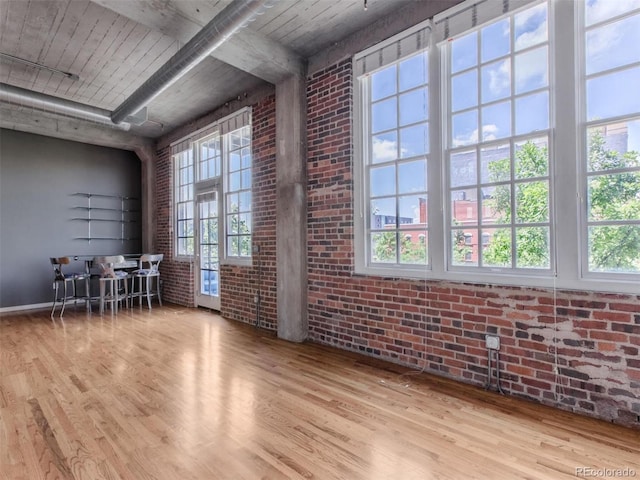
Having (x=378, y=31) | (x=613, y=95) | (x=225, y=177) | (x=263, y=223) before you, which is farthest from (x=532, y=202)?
(x=225, y=177)

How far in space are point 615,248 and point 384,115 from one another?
7.56ft

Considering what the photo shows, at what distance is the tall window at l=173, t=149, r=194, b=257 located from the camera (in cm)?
672

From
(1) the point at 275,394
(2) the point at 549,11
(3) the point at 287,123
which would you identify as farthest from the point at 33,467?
(2) the point at 549,11

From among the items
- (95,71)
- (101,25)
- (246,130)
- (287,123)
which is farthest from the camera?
(246,130)

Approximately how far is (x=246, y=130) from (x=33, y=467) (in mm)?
4546

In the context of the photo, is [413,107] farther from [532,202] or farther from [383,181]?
[532,202]

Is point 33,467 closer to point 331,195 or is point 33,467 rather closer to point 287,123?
point 331,195

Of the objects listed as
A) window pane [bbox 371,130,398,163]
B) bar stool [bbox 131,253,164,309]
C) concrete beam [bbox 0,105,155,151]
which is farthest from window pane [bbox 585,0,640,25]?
concrete beam [bbox 0,105,155,151]

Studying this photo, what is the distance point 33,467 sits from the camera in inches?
72.7

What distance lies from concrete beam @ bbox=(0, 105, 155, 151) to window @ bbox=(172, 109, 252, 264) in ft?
3.46

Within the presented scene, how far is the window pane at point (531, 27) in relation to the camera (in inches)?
102

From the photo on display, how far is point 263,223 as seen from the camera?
4.86 m

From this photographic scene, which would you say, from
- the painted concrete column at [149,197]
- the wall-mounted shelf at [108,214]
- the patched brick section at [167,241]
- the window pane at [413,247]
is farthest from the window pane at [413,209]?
the wall-mounted shelf at [108,214]

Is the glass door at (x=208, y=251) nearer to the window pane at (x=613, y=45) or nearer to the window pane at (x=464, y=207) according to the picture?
the window pane at (x=464, y=207)
